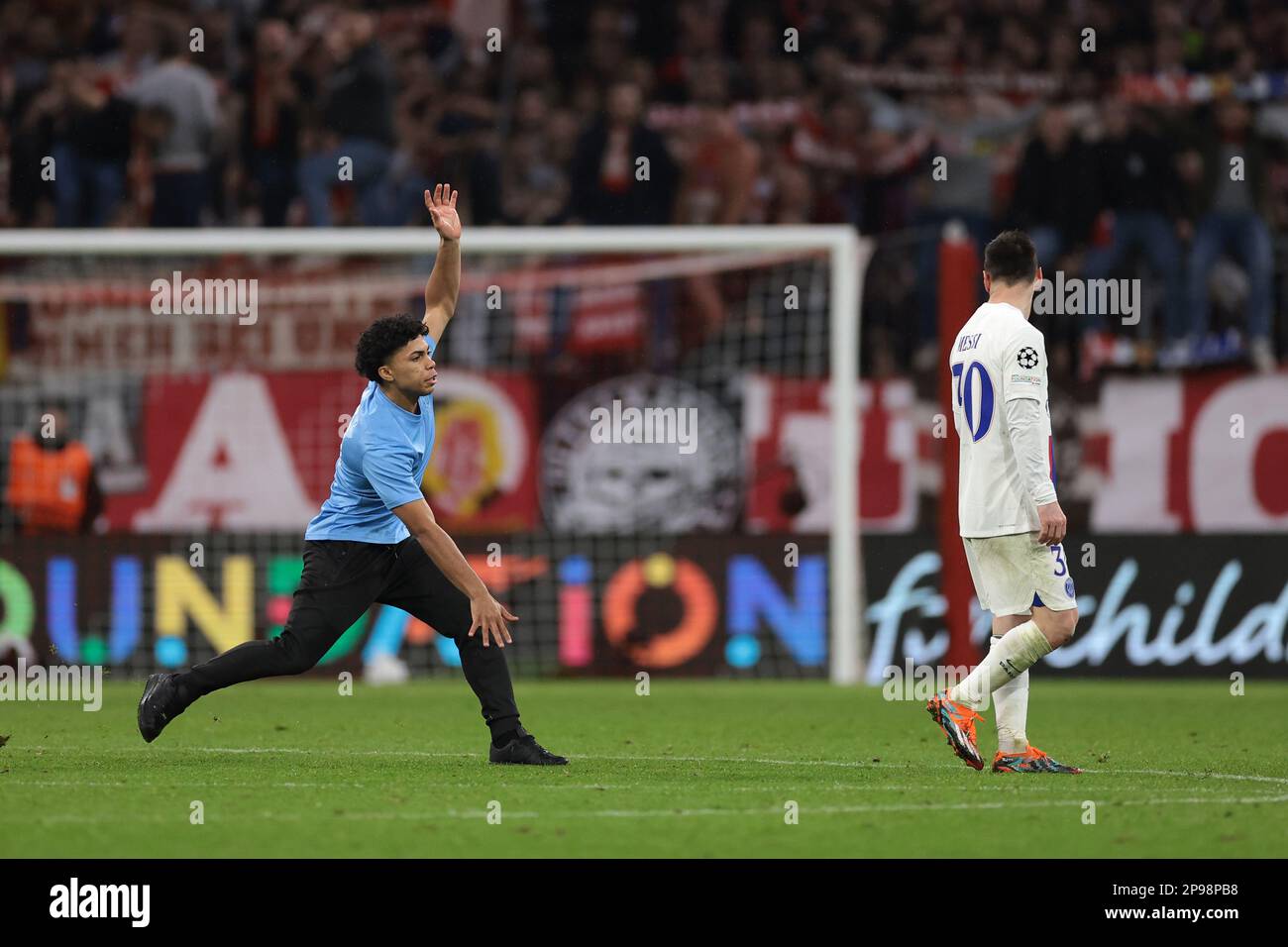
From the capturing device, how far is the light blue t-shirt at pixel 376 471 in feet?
26.3

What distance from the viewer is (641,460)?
606 inches

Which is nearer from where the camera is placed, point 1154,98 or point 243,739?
point 243,739

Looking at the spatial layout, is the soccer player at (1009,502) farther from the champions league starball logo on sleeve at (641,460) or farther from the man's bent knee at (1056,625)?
the champions league starball logo on sleeve at (641,460)

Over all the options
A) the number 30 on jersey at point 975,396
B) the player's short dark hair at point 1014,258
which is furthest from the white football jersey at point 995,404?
the player's short dark hair at point 1014,258

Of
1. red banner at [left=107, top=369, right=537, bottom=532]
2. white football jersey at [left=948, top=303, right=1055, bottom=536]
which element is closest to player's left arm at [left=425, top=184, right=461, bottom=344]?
white football jersey at [left=948, top=303, right=1055, bottom=536]

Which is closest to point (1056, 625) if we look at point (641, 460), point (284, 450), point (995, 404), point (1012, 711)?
point (1012, 711)

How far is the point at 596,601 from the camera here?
1455cm

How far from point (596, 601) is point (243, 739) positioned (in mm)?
5090

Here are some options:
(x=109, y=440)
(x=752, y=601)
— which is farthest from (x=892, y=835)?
(x=109, y=440)

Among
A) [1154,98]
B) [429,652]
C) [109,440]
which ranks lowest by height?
[429,652]

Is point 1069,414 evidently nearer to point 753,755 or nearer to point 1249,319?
point 1249,319

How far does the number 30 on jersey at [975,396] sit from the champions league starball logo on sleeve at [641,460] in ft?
23.4

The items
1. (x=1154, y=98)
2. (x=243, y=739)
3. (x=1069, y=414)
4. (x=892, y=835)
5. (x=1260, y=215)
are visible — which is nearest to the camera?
(x=892, y=835)

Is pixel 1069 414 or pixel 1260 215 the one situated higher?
pixel 1260 215
